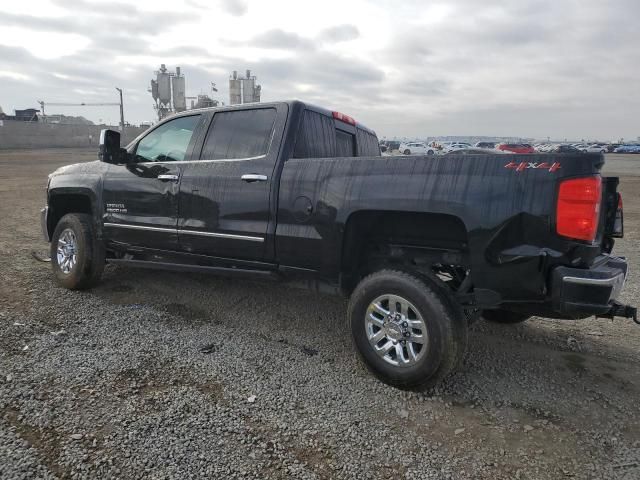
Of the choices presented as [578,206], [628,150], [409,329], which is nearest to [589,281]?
[578,206]

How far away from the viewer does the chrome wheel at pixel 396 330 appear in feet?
10.1

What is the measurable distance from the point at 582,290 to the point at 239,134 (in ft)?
9.28

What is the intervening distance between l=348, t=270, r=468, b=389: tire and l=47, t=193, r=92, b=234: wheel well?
11.2 ft

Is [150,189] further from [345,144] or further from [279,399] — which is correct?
[279,399]

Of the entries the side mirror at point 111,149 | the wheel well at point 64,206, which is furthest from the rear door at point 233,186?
the wheel well at point 64,206

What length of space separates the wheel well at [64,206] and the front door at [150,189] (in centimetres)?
55

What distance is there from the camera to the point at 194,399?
2932mm

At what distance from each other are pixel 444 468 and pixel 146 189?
346cm

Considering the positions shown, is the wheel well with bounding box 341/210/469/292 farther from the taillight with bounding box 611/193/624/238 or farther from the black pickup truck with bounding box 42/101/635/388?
the taillight with bounding box 611/193/624/238

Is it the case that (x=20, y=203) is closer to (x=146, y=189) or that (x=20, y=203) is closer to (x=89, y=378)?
(x=146, y=189)

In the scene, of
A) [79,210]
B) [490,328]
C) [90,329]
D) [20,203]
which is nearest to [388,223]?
[490,328]

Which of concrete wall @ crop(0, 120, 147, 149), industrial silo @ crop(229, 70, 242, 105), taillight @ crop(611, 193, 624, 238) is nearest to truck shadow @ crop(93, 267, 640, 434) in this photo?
taillight @ crop(611, 193, 624, 238)

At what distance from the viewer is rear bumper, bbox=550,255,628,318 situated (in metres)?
2.65

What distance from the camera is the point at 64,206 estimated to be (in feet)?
17.5
